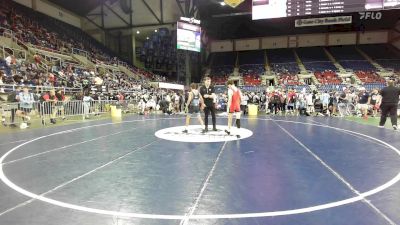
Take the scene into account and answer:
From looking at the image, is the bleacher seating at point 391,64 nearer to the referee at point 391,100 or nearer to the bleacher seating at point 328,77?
the bleacher seating at point 328,77

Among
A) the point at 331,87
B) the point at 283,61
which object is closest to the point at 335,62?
the point at 283,61

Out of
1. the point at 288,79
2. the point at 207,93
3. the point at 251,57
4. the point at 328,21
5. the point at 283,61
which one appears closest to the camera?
the point at 207,93

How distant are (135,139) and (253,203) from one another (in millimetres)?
5339

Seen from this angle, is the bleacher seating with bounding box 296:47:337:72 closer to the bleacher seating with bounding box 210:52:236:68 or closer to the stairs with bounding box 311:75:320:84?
the stairs with bounding box 311:75:320:84

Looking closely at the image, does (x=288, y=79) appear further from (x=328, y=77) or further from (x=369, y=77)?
(x=369, y=77)

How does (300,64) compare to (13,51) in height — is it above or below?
above

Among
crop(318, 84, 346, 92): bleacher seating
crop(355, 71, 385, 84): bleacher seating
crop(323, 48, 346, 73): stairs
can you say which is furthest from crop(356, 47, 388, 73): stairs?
crop(318, 84, 346, 92): bleacher seating

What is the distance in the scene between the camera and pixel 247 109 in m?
19.5

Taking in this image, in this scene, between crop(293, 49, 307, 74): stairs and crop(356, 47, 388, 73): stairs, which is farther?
crop(293, 49, 307, 74): stairs

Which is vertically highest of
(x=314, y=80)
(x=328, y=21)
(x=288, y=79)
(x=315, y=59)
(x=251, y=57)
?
(x=251, y=57)

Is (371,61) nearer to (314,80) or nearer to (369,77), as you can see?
(369,77)

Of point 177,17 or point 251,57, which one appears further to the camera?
point 251,57

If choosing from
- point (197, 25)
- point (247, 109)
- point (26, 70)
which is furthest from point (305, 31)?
point (26, 70)

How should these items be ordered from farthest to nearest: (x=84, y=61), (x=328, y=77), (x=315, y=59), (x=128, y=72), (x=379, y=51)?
(x=315, y=59) → (x=379, y=51) → (x=328, y=77) → (x=128, y=72) → (x=84, y=61)
